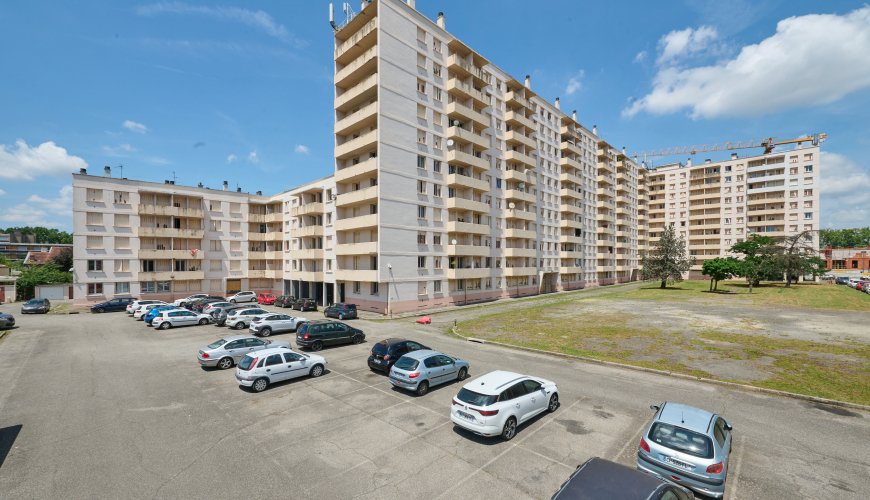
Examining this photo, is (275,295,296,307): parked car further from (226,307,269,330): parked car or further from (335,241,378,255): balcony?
(226,307,269,330): parked car

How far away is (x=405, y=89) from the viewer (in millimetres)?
40312

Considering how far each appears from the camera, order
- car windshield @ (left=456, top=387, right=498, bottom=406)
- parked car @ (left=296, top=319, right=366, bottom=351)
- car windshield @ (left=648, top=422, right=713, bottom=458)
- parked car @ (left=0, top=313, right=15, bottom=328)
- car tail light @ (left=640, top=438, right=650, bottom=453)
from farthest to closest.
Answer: parked car @ (left=0, top=313, right=15, bottom=328) → parked car @ (left=296, top=319, right=366, bottom=351) → car windshield @ (left=456, top=387, right=498, bottom=406) → car tail light @ (left=640, top=438, right=650, bottom=453) → car windshield @ (left=648, top=422, right=713, bottom=458)

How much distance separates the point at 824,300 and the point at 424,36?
198 feet

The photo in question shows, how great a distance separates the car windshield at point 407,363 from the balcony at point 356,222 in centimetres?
2399

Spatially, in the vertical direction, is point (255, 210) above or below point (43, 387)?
above

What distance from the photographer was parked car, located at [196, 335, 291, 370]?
18078 mm

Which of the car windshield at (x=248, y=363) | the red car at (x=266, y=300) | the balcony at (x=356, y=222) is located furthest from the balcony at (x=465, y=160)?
the car windshield at (x=248, y=363)

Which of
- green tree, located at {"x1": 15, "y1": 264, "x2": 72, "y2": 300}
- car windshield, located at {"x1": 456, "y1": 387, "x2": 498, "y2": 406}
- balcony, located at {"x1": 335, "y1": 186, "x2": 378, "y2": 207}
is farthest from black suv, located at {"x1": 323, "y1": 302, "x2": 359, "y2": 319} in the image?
green tree, located at {"x1": 15, "y1": 264, "x2": 72, "y2": 300}

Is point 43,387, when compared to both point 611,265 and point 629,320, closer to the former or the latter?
point 629,320

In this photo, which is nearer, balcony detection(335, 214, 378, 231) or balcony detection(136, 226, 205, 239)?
balcony detection(335, 214, 378, 231)

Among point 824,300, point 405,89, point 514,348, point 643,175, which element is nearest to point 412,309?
point 514,348

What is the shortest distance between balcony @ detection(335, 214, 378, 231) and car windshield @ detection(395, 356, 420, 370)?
24.0m

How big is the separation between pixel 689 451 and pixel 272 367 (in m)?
15.1

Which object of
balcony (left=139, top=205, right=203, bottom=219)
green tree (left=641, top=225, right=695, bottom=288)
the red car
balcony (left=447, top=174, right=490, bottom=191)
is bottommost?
the red car
